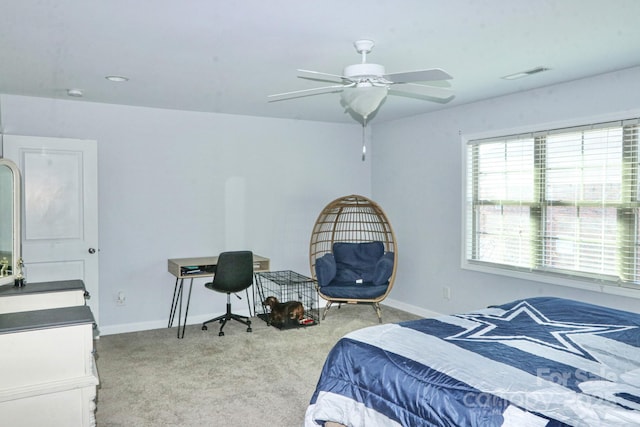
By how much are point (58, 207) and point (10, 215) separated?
1.46 m

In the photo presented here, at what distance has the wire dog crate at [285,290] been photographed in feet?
17.7

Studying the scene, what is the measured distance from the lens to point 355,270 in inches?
215

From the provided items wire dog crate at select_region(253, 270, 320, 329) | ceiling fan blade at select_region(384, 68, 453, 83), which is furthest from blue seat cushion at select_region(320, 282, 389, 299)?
ceiling fan blade at select_region(384, 68, 453, 83)

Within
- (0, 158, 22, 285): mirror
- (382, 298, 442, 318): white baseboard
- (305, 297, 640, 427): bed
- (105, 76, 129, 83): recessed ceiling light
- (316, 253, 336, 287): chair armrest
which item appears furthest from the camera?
(382, 298, 442, 318): white baseboard

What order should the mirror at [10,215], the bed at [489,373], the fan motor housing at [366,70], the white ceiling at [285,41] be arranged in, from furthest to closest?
1. the mirror at [10,215]
2. the fan motor housing at [366,70]
3. the white ceiling at [285,41]
4. the bed at [489,373]

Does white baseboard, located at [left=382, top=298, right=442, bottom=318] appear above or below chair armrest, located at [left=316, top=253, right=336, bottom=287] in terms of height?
below

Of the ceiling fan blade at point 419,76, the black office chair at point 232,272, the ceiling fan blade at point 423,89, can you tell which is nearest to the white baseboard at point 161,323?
the black office chair at point 232,272

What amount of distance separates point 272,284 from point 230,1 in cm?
387

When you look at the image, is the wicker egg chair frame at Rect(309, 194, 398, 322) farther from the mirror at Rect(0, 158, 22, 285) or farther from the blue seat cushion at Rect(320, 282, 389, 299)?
the mirror at Rect(0, 158, 22, 285)

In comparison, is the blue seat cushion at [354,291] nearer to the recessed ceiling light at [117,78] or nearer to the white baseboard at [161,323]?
the white baseboard at [161,323]

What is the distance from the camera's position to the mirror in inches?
115

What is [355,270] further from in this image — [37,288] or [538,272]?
[37,288]

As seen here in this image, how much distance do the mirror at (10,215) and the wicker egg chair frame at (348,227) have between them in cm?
319

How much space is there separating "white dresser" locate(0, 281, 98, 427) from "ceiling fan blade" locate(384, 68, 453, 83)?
6.58 ft
